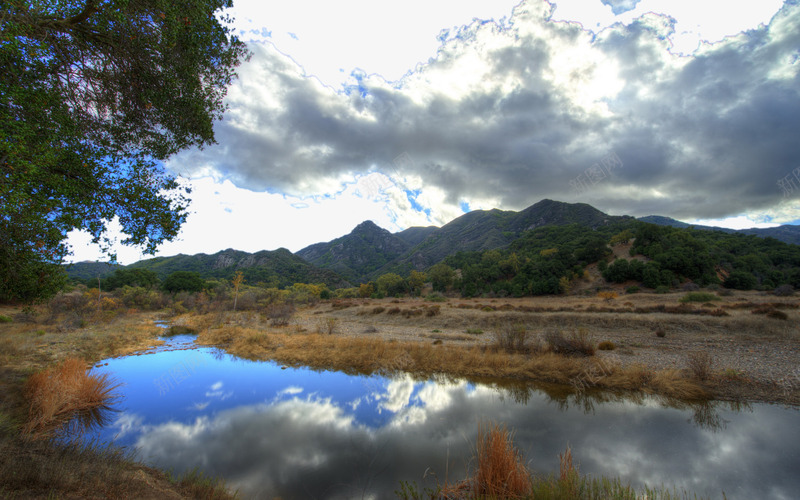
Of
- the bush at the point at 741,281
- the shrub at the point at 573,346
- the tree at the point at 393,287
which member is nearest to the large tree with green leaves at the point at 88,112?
the shrub at the point at 573,346

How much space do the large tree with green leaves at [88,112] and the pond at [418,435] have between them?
557 centimetres

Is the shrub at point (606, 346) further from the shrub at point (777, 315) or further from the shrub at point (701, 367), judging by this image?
the shrub at point (777, 315)

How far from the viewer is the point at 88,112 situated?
7.16 m

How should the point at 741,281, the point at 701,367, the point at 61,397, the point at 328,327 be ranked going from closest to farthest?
1. the point at 61,397
2. the point at 701,367
3. the point at 328,327
4. the point at 741,281

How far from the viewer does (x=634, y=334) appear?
1912cm

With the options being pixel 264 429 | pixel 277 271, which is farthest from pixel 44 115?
pixel 277 271

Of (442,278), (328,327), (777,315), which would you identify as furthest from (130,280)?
(777,315)

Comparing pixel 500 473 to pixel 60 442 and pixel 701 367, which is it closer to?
pixel 60 442

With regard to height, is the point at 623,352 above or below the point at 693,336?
above

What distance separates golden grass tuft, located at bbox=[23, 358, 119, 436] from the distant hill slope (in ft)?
302

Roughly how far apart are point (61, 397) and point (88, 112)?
328 inches

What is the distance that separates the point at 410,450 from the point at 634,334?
20.2 metres

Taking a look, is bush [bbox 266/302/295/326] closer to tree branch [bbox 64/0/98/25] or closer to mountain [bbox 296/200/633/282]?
tree branch [bbox 64/0/98/25]

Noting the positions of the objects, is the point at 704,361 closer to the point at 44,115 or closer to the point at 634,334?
Result: the point at 634,334
